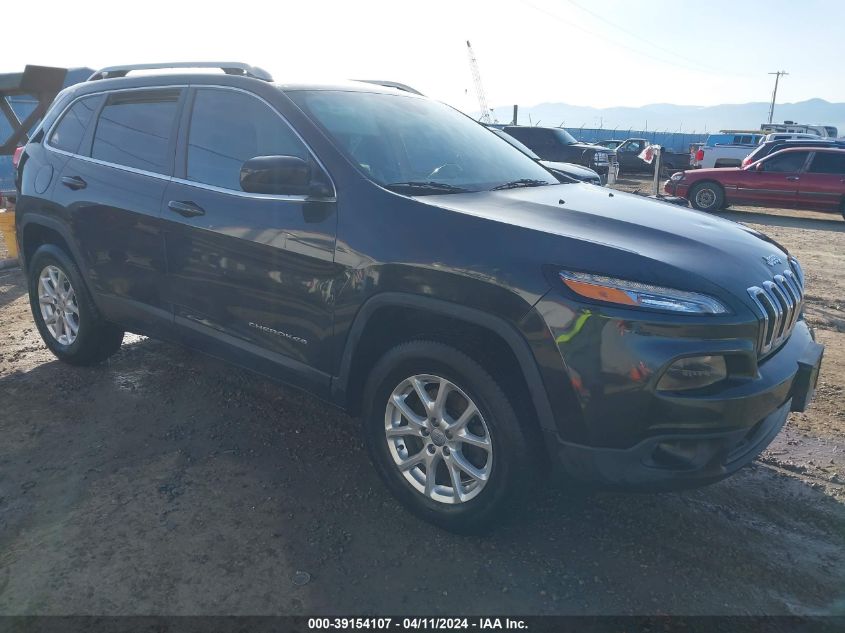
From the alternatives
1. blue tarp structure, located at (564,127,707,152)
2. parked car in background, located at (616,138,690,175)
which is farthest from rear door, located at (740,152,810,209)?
blue tarp structure, located at (564,127,707,152)

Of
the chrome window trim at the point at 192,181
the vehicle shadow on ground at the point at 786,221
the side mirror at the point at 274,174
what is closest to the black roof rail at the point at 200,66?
the chrome window trim at the point at 192,181

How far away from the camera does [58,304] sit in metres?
4.62

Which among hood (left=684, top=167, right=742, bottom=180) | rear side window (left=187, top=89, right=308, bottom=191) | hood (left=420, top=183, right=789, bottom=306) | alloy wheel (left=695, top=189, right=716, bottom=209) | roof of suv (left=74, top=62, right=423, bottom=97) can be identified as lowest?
alloy wheel (left=695, top=189, right=716, bottom=209)

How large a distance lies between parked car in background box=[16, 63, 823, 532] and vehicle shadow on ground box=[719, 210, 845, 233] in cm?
1171

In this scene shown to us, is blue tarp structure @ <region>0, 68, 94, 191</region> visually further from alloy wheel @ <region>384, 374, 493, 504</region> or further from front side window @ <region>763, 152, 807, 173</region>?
front side window @ <region>763, 152, 807, 173</region>

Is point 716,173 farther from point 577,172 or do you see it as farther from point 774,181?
point 577,172

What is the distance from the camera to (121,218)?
3.86 m

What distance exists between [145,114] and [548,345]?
2914 mm

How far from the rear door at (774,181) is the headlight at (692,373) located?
1404cm

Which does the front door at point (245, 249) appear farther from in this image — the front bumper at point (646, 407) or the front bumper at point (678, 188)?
the front bumper at point (678, 188)

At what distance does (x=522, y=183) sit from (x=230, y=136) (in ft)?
5.15

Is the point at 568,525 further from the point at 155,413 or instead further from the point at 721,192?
the point at 721,192

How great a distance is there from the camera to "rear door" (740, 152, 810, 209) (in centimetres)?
1429

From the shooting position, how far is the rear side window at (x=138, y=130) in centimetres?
375
